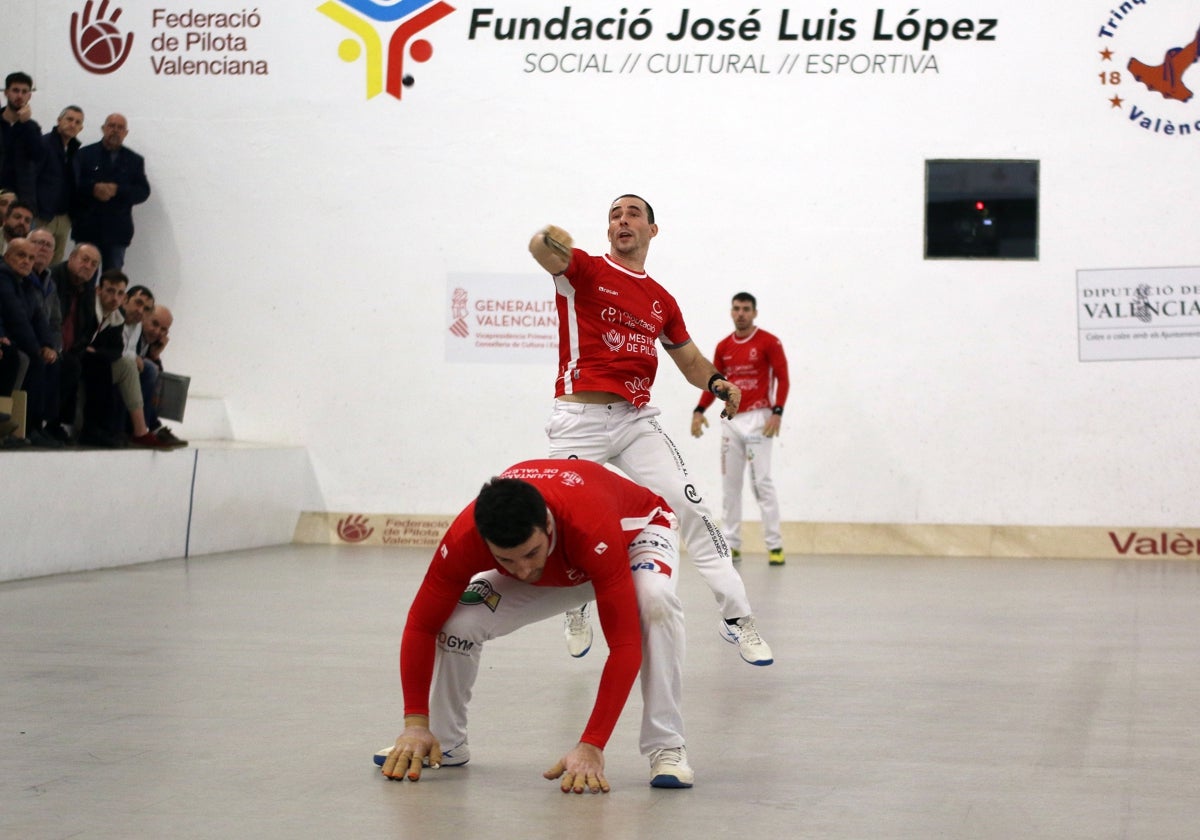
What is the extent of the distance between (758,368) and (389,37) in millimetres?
4646

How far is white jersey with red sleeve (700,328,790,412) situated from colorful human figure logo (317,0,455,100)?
4017mm

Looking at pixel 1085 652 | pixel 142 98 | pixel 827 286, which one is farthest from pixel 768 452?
pixel 142 98

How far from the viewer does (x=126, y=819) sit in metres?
3.40

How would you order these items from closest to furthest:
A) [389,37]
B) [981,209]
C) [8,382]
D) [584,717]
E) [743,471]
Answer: [584,717]
[8,382]
[743,471]
[981,209]
[389,37]

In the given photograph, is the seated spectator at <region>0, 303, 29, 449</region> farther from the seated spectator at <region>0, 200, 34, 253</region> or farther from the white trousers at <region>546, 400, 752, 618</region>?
the white trousers at <region>546, 400, 752, 618</region>

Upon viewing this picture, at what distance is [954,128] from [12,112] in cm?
789

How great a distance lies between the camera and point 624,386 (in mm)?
6148

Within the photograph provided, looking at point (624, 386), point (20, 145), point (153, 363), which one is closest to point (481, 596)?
point (624, 386)

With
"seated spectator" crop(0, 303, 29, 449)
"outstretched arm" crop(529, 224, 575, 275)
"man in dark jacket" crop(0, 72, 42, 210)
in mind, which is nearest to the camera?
"outstretched arm" crop(529, 224, 575, 275)

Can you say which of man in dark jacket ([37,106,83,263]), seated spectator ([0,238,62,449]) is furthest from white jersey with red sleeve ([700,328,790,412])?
man in dark jacket ([37,106,83,263])

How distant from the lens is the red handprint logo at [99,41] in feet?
43.1

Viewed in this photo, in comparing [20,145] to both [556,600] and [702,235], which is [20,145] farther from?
[556,600]

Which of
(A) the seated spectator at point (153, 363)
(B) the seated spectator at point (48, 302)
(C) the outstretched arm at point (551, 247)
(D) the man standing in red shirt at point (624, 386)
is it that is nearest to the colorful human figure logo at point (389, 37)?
(A) the seated spectator at point (153, 363)

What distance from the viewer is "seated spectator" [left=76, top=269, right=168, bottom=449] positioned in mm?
9734
